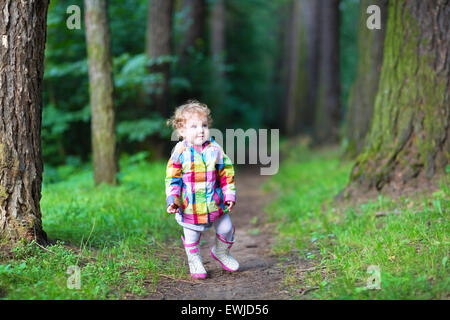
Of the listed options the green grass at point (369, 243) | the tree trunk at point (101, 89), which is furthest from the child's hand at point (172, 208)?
the tree trunk at point (101, 89)

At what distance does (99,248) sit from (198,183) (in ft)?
4.27

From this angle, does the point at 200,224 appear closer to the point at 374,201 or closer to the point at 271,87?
the point at 374,201

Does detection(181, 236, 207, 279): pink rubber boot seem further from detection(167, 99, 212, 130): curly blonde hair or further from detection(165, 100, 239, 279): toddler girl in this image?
detection(167, 99, 212, 130): curly blonde hair

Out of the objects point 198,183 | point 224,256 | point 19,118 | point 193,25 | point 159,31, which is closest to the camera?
point 19,118

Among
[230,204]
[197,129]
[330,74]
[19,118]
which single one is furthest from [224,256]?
[330,74]

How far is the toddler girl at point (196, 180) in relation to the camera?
4.26 meters

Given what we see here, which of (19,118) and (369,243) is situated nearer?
(19,118)

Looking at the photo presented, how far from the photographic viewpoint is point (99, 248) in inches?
187

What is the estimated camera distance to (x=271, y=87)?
127 feet

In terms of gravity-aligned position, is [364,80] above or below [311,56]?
below

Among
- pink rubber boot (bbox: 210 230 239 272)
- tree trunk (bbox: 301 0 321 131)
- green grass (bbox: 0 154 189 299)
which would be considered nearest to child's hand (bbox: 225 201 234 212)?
pink rubber boot (bbox: 210 230 239 272)

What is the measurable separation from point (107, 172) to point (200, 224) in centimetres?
368

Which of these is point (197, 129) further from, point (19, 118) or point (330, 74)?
point (330, 74)

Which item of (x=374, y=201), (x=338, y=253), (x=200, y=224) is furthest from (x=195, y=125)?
(x=374, y=201)
